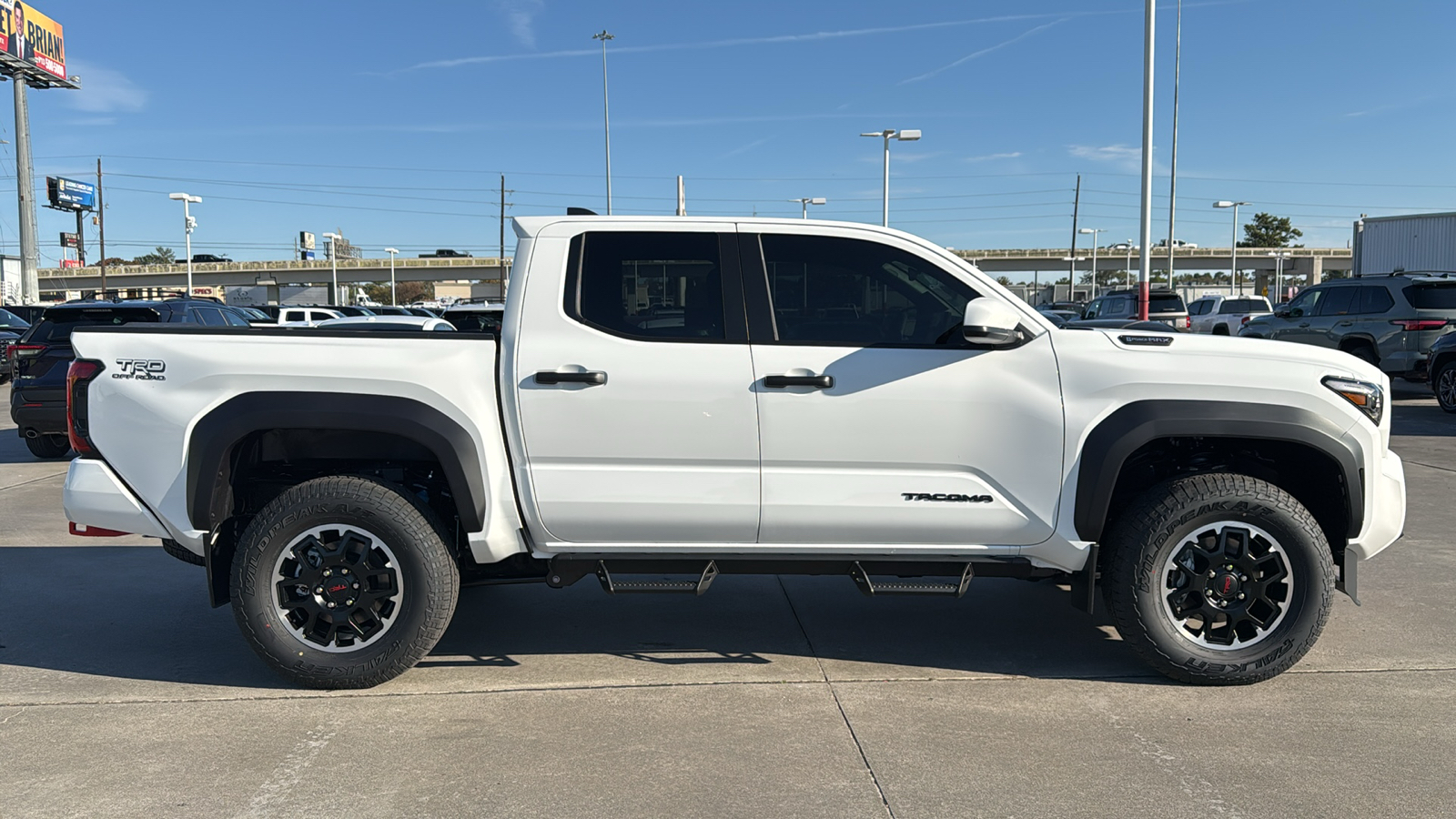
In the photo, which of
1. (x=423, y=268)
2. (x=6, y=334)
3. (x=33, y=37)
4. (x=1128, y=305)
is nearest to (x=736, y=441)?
(x=6, y=334)

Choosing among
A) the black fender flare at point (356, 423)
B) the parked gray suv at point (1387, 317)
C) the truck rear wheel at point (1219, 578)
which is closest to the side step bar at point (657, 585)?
the black fender flare at point (356, 423)

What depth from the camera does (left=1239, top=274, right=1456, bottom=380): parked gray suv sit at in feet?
50.8

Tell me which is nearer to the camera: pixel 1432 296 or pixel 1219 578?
pixel 1219 578

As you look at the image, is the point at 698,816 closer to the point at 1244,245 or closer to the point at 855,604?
the point at 855,604

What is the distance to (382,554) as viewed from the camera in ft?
13.9

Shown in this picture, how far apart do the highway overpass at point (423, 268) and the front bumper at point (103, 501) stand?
8148 cm

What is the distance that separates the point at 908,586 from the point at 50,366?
31.8 ft

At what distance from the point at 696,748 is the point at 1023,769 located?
44.6 inches

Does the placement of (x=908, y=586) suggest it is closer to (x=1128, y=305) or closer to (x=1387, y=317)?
(x=1387, y=317)

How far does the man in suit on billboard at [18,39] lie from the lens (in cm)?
5400

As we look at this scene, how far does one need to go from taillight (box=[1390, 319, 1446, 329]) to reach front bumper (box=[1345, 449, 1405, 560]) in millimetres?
13492

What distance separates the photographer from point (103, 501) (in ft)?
13.8

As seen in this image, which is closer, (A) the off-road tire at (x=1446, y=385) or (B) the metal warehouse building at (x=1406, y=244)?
(A) the off-road tire at (x=1446, y=385)

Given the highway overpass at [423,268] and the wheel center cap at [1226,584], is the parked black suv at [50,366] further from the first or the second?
the highway overpass at [423,268]
